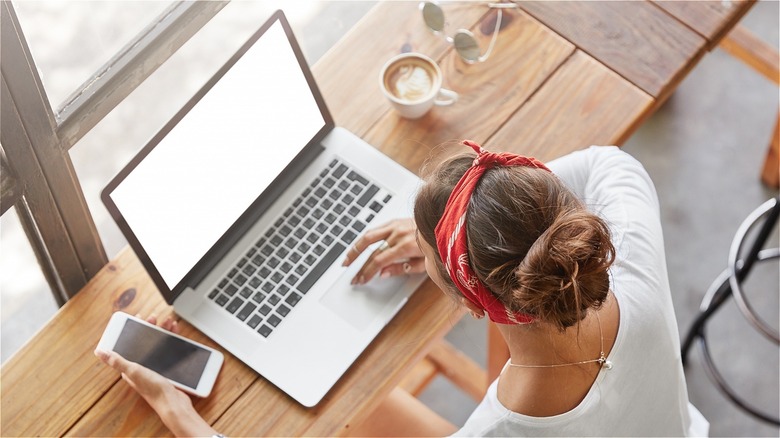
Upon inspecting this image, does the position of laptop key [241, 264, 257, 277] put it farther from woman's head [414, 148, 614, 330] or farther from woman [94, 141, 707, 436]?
woman's head [414, 148, 614, 330]

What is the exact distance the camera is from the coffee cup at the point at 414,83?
138 centimetres

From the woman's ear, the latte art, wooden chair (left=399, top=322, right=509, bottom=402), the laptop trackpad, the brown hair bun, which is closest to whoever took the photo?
the brown hair bun

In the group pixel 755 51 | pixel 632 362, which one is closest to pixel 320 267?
pixel 632 362

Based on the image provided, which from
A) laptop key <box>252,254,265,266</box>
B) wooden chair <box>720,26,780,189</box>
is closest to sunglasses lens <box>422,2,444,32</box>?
laptop key <box>252,254,265,266</box>

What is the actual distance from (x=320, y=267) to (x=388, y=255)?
0.11 m

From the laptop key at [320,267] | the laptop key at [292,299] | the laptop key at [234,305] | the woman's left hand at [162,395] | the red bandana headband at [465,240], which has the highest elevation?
the red bandana headband at [465,240]

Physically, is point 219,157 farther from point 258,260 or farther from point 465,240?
point 465,240

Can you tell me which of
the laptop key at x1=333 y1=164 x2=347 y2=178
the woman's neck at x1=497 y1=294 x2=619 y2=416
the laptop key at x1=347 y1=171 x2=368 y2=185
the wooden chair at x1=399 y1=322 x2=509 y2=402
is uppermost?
the woman's neck at x1=497 y1=294 x2=619 y2=416

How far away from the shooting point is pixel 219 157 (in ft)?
4.12

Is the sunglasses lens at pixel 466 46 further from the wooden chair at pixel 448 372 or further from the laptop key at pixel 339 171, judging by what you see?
the wooden chair at pixel 448 372

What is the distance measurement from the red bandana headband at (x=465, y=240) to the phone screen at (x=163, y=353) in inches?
18.2

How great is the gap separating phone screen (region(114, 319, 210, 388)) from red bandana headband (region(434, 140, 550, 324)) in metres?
0.46

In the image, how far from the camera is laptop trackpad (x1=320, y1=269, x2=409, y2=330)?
4.19ft

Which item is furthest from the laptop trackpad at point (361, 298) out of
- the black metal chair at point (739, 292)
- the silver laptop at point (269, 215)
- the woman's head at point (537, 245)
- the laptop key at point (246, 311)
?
the black metal chair at point (739, 292)
